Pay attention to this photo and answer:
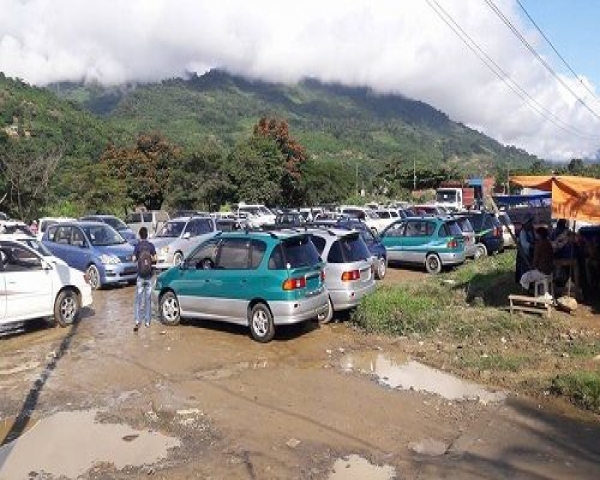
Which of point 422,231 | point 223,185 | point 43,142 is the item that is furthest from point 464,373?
point 43,142

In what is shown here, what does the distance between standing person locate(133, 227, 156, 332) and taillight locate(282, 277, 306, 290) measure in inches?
114

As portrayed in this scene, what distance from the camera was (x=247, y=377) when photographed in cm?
834

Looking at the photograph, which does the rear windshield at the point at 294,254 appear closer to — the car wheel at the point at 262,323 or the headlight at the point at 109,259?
the car wheel at the point at 262,323

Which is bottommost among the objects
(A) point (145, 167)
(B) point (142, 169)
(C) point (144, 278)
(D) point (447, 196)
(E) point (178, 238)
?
(C) point (144, 278)

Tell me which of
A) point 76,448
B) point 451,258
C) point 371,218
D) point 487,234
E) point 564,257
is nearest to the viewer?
point 76,448

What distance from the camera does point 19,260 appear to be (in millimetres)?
10750

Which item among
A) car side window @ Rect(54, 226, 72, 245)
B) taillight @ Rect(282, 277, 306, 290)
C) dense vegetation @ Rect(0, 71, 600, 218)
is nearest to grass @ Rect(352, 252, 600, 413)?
taillight @ Rect(282, 277, 306, 290)

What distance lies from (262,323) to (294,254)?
4.12ft

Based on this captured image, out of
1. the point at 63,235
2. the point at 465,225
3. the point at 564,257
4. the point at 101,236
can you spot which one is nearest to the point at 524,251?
the point at 564,257

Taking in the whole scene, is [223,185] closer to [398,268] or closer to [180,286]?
[398,268]

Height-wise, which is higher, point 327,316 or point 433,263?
point 433,263

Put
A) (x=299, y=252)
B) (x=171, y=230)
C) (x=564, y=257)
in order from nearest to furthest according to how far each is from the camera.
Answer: (x=299, y=252), (x=564, y=257), (x=171, y=230)

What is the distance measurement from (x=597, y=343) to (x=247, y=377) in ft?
17.6

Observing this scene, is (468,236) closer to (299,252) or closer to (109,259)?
(299,252)
